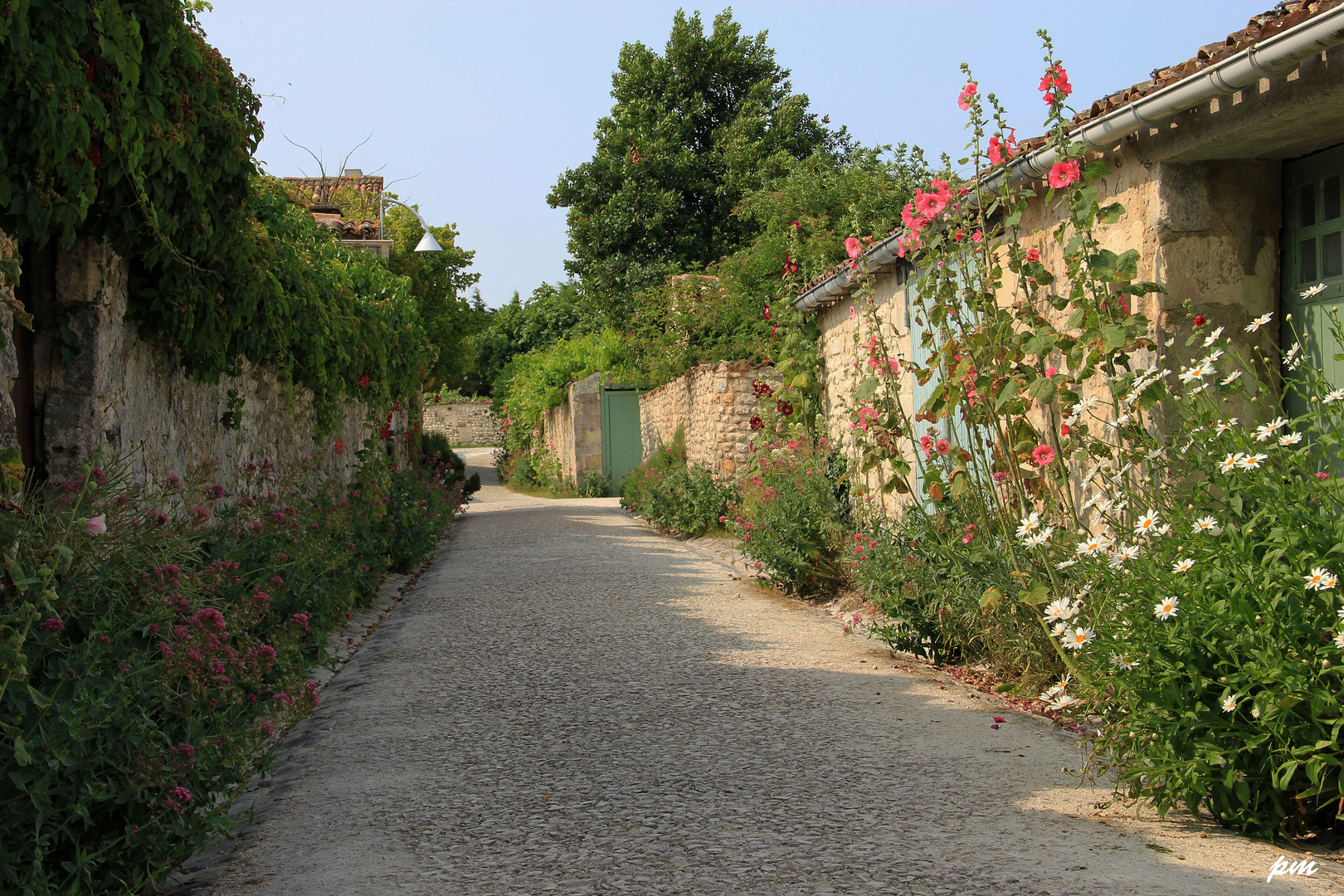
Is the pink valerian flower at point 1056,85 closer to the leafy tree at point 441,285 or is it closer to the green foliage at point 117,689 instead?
the green foliage at point 117,689

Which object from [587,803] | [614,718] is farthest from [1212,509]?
[614,718]

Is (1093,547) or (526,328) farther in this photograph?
(526,328)

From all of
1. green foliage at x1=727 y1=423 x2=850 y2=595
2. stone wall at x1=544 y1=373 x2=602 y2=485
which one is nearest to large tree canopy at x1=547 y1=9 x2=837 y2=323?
stone wall at x1=544 y1=373 x2=602 y2=485

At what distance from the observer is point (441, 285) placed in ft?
64.6

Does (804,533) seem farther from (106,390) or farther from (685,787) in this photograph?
(106,390)

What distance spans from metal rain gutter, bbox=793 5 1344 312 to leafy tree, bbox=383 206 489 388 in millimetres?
13691

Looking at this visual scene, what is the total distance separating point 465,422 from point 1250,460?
134ft

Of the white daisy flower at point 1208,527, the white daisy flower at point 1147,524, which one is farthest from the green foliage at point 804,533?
the white daisy flower at point 1208,527

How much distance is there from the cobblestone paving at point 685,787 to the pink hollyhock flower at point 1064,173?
2.26 metres

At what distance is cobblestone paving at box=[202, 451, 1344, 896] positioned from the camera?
2668 millimetres

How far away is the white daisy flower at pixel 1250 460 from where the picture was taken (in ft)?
8.81

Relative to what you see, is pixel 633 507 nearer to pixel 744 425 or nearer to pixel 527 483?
pixel 744 425

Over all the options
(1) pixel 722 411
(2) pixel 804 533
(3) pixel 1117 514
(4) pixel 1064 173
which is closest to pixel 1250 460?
(3) pixel 1117 514

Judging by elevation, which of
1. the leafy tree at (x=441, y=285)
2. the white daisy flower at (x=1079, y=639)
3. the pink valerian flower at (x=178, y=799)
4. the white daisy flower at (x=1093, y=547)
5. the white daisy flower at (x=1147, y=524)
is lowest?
the pink valerian flower at (x=178, y=799)
